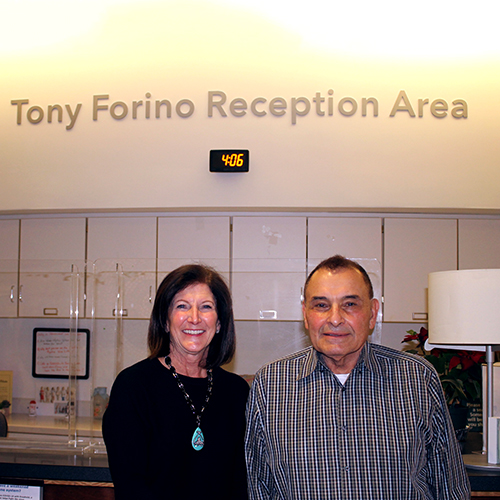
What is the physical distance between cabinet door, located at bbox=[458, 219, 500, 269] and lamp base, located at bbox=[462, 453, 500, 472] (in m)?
1.83

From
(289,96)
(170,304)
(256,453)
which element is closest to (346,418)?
(256,453)

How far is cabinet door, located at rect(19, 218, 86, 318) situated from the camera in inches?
122

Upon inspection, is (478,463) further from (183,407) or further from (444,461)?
(183,407)

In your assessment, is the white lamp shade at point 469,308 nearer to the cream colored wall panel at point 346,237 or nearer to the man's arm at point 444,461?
the man's arm at point 444,461

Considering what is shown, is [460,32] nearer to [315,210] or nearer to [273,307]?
[315,210]

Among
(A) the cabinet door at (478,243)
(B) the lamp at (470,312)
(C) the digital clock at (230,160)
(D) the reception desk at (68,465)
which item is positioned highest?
(C) the digital clock at (230,160)

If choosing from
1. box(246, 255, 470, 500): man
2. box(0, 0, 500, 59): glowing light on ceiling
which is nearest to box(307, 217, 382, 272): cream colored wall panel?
box(0, 0, 500, 59): glowing light on ceiling

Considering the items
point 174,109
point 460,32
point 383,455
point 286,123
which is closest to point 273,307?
point 286,123

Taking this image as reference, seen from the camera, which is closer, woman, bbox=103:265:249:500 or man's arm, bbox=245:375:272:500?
woman, bbox=103:265:249:500

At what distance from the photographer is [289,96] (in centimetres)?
350

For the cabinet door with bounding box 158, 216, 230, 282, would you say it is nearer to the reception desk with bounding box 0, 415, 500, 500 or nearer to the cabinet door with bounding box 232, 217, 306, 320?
the cabinet door with bounding box 232, 217, 306, 320

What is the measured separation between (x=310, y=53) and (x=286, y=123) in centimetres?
47

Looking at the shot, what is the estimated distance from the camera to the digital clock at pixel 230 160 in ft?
11.3

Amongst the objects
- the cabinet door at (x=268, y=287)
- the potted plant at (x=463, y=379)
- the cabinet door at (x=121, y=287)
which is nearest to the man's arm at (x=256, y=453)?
the potted plant at (x=463, y=379)
